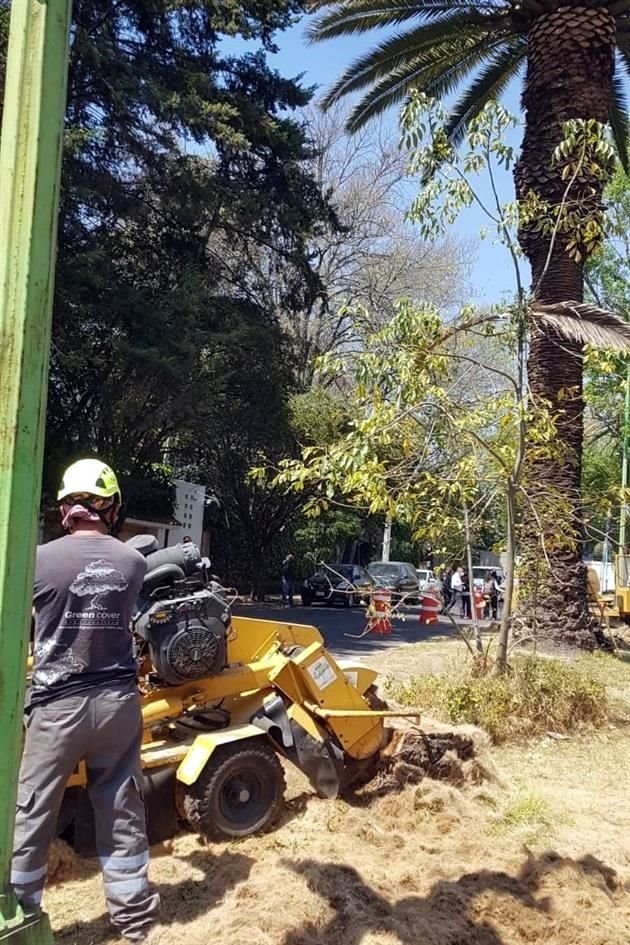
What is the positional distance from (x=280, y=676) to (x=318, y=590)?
22870mm

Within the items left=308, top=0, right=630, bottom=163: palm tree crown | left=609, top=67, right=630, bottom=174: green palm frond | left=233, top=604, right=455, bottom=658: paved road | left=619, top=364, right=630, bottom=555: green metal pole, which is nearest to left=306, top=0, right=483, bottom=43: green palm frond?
left=308, top=0, right=630, bottom=163: palm tree crown

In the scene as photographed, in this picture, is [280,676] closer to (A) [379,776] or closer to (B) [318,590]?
(A) [379,776]

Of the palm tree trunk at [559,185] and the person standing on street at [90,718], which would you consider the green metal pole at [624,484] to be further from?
the person standing on street at [90,718]

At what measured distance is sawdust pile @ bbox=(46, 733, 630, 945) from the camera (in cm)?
391

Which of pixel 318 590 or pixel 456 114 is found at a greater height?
pixel 456 114

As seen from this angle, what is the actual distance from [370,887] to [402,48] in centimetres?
1523

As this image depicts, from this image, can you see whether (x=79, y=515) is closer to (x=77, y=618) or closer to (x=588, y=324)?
(x=77, y=618)

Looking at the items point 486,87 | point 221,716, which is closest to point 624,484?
point 486,87

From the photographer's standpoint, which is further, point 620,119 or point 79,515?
Result: point 620,119

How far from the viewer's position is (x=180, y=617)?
4.96 meters

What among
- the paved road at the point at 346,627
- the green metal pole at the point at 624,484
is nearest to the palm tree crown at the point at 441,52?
the green metal pole at the point at 624,484

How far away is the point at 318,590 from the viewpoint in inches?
1109

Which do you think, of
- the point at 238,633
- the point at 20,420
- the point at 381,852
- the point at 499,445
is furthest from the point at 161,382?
the point at 20,420

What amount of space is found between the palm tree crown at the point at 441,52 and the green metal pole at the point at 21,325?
1363cm
